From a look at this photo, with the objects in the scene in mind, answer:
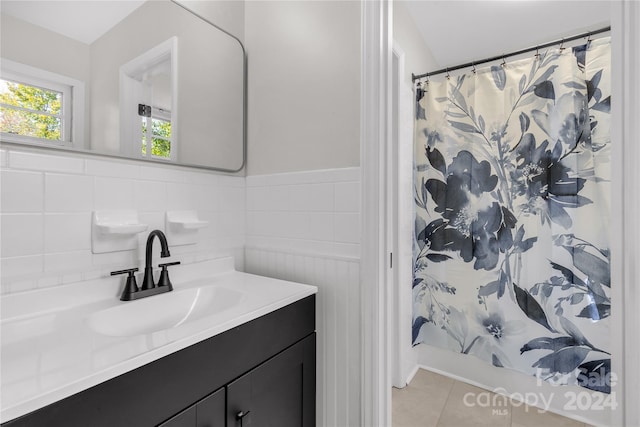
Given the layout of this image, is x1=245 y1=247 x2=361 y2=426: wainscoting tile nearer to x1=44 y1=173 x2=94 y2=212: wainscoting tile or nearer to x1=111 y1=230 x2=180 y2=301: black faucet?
x1=111 y1=230 x2=180 y2=301: black faucet

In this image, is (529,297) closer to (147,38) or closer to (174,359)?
(174,359)

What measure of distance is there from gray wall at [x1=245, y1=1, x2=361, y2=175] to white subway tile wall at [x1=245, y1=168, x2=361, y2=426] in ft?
0.28

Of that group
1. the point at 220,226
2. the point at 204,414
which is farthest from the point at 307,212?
the point at 204,414

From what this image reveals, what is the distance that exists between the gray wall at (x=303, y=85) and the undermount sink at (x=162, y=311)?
54cm

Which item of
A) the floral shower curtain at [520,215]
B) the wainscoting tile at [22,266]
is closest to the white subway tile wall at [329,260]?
the wainscoting tile at [22,266]

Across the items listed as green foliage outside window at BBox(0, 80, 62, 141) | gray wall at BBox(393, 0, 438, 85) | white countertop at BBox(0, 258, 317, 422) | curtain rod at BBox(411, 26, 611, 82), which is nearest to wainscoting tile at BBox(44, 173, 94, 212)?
green foliage outside window at BBox(0, 80, 62, 141)

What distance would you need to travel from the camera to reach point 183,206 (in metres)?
1.13

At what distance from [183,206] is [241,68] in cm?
67

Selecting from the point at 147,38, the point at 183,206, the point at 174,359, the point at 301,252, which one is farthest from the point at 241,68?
the point at 174,359

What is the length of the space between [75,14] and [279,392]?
124 cm

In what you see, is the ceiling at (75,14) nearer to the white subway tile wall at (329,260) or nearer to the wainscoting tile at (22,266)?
the wainscoting tile at (22,266)

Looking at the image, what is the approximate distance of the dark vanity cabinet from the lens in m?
0.53

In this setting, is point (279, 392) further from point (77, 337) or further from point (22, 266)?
point (22, 266)

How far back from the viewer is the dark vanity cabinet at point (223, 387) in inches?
21.0
